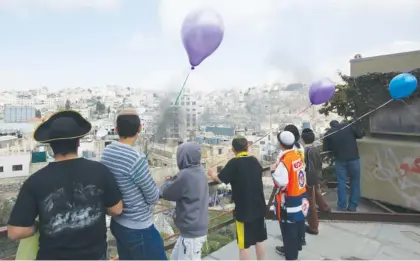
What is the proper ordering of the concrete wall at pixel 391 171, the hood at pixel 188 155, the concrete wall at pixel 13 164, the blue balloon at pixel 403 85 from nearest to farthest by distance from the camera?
the hood at pixel 188 155, the blue balloon at pixel 403 85, the concrete wall at pixel 391 171, the concrete wall at pixel 13 164

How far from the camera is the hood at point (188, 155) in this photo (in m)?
2.23

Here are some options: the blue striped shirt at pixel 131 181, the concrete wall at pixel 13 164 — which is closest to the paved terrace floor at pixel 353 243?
the blue striped shirt at pixel 131 181

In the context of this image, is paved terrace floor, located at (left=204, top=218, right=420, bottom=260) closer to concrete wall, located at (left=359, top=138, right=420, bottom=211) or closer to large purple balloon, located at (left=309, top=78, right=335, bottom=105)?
concrete wall, located at (left=359, top=138, right=420, bottom=211)

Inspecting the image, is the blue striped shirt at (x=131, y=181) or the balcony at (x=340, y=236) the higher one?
the blue striped shirt at (x=131, y=181)

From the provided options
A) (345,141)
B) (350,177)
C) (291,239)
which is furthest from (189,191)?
(350,177)

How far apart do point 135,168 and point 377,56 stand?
4.41 m

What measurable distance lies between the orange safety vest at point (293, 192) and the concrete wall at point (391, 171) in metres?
2.37

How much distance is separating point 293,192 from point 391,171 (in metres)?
2.53

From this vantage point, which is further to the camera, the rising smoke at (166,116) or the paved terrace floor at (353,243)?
the rising smoke at (166,116)

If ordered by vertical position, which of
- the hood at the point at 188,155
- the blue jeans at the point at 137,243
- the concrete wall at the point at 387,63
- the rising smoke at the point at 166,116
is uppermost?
the concrete wall at the point at 387,63

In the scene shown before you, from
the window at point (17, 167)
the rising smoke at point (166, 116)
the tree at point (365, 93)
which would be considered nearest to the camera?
the tree at point (365, 93)

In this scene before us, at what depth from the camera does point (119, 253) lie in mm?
2029

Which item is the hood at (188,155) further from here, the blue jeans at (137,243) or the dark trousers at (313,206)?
the dark trousers at (313,206)

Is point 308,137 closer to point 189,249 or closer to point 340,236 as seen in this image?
point 340,236
